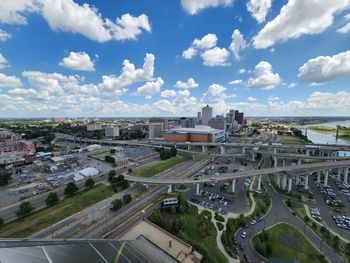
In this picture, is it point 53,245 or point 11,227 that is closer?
point 53,245

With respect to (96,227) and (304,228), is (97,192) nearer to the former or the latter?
(96,227)

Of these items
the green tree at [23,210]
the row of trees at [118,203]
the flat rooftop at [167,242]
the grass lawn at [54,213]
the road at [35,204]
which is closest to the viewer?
the flat rooftop at [167,242]

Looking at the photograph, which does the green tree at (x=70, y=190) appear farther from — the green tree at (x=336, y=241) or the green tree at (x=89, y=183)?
the green tree at (x=336, y=241)

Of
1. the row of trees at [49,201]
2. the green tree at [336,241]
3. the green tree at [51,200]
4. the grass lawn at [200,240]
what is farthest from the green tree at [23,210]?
the green tree at [336,241]

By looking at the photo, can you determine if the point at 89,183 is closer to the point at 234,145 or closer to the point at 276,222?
the point at 276,222

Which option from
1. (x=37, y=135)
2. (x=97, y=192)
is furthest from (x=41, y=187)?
(x=37, y=135)

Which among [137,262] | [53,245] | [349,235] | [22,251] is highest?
[22,251]
